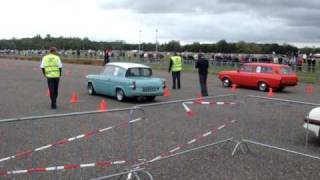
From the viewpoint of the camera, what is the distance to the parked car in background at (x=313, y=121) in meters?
8.72

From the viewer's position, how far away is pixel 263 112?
9.04 meters

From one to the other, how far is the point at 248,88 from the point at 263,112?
52.1 feet

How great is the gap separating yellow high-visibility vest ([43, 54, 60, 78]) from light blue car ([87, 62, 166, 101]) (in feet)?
9.26

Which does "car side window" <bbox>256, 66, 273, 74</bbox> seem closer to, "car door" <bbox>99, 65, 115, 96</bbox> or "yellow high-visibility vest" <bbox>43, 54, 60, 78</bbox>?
"car door" <bbox>99, 65, 115, 96</bbox>

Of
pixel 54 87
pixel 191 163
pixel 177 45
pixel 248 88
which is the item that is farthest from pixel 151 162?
pixel 177 45

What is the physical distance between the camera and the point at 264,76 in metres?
23.2

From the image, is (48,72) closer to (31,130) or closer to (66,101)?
(66,101)

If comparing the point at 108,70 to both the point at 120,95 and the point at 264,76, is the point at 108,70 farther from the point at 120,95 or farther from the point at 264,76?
the point at 264,76

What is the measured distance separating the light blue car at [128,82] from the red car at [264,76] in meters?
8.09

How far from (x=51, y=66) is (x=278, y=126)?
7468 mm

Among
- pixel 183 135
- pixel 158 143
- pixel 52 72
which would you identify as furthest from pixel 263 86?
pixel 158 143

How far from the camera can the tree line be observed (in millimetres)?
79938

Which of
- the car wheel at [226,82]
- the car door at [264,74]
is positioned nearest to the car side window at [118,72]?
the car door at [264,74]

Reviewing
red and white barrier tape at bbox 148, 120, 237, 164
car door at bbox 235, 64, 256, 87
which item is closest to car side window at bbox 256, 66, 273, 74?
car door at bbox 235, 64, 256, 87
